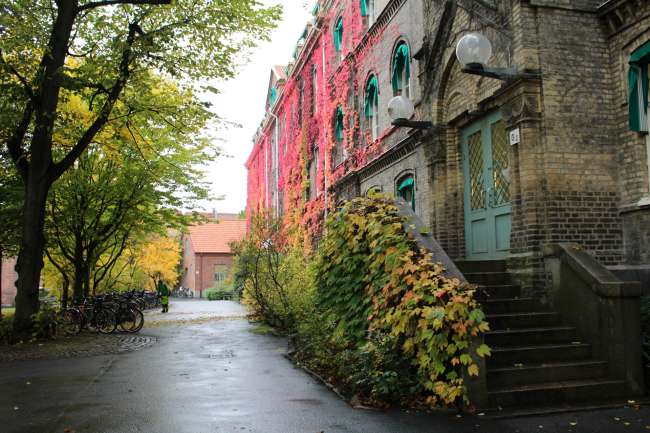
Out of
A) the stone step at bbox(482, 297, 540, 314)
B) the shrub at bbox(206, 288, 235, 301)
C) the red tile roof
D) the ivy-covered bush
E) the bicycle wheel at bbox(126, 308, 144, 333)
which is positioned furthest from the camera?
the red tile roof

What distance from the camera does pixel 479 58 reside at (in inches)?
345

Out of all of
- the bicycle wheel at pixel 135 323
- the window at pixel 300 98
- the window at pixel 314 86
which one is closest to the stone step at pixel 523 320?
the bicycle wheel at pixel 135 323

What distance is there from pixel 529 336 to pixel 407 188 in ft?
25.3

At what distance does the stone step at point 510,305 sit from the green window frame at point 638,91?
2.99 m

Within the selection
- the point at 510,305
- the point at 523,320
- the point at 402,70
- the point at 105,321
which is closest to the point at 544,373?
the point at 523,320

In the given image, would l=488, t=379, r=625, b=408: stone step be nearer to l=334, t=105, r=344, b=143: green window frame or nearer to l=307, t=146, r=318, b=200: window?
l=334, t=105, r=344, b=143: green window frame

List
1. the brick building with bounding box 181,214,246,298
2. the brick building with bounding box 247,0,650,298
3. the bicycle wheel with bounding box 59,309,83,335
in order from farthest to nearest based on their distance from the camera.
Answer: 1. the brick building with bounding box 181,214,246,298
2. the bicycle wheel with bounding box 59,309,83,335
3. the brick building with bounding box 247,0,650,298

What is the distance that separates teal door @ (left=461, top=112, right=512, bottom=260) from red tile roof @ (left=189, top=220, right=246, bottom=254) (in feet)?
175

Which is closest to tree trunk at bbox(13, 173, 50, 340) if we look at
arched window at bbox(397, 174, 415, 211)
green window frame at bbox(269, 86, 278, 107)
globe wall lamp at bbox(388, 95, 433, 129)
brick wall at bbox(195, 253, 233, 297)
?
globe wall lamp at bbox(388, 95, 433, 129)

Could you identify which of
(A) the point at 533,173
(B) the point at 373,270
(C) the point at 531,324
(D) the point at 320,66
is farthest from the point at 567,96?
(D) the point at 320,66

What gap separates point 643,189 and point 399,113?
5.00 meters

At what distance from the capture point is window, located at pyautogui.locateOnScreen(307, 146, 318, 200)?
80.4ft

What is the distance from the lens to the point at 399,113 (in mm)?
11961

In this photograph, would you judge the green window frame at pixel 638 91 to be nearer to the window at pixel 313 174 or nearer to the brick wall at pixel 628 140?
the brick wall at pixel 628 140
